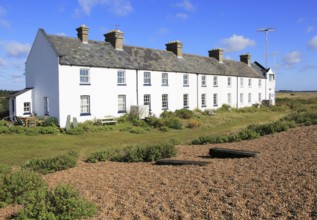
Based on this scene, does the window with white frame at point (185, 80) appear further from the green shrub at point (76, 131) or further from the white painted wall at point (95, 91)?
the green shrub at point (76, 131)

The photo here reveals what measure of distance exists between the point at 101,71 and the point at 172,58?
1264cm

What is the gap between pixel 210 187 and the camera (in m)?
7.30

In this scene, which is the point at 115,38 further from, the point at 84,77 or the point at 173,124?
the point at 173,124

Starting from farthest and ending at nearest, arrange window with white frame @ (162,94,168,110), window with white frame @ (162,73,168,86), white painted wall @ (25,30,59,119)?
window with white frame @ (162,94,168,110) < window with white frame @ (162,73,168,86) < white painted wall @ (25,30,59,119)

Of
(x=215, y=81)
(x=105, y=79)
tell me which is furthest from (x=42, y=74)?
(x=215, y=81)

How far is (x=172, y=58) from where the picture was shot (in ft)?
131

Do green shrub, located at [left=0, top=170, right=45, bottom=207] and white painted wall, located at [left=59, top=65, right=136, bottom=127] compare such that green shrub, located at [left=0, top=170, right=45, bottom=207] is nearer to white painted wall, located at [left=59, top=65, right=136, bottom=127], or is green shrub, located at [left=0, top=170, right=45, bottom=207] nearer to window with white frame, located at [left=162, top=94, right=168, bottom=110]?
white painted wall, located at [left=59, top=65, right=136, bottom=127]

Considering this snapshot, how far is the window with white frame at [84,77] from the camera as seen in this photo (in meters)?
28.2

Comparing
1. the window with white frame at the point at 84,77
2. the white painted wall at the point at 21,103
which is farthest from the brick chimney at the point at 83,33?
the white painted wall at the point at 21,103

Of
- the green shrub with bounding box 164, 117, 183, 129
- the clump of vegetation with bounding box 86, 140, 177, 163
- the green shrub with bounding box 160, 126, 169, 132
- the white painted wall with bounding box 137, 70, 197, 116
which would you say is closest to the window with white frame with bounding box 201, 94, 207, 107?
the white painted wall with bounding box 137, 70, 197, 116

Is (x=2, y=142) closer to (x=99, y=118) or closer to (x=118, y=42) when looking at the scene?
(x=99, y=118)

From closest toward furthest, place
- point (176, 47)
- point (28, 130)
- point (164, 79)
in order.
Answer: point (28, 130)
point (164, 79)
point (176, 47)

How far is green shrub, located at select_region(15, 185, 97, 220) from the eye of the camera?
583cm

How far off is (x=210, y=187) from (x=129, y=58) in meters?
27.5
